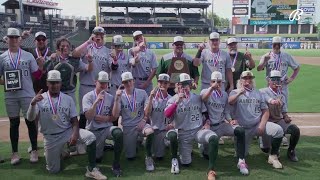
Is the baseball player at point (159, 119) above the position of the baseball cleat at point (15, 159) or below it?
above

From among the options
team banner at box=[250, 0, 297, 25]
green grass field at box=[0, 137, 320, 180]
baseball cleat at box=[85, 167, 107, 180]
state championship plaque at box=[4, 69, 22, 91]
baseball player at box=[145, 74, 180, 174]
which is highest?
team banner at box=[250, 0, 297, 25]

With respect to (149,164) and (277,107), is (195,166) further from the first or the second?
(277,107)

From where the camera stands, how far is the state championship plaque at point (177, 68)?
650 centimetres

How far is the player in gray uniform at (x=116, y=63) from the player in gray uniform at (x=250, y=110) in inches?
90.6

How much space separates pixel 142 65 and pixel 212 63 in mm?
1460

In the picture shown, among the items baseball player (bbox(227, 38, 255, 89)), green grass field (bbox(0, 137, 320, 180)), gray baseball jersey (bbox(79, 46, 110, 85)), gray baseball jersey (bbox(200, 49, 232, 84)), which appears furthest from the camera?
baseball player (bbox(227, 38, 255, 89))

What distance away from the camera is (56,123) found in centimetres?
552

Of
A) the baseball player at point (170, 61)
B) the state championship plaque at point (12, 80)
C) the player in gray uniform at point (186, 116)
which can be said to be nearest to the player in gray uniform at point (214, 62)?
the baseball player at point (170, 61)

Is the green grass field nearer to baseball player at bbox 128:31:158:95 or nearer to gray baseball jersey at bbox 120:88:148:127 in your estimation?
gray baseball jersey at bbox 120:88:148:127

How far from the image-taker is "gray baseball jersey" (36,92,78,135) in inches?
215

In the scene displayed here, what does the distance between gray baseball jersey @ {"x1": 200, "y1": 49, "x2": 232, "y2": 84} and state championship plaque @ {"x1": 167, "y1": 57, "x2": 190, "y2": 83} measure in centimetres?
Answer: 45

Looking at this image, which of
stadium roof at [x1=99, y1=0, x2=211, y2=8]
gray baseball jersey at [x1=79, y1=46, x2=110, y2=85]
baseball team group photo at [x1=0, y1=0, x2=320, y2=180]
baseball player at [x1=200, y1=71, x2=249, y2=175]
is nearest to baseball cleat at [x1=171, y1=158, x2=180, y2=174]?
baseball team group photo at [x1=0, y1=0, x2=320, y2=180]

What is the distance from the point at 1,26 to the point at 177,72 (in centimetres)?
3224

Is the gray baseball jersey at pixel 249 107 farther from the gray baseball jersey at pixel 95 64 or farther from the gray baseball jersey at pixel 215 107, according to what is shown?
the gray baseball jersey at pixel 95 64
